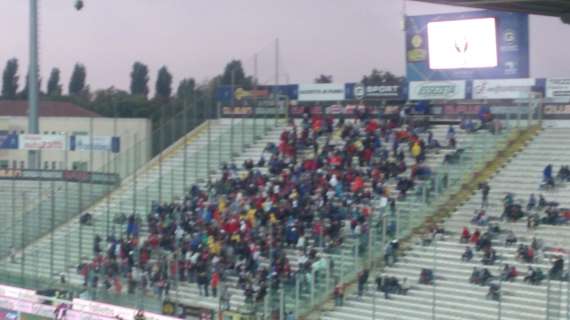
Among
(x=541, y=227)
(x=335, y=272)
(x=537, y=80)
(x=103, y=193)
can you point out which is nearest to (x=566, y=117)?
(x=537, y=80)

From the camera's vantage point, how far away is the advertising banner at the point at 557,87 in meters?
28.3

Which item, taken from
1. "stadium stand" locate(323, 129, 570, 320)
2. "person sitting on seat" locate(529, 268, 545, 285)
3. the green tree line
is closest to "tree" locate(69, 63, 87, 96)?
the green tree line

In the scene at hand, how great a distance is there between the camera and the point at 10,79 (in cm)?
8981

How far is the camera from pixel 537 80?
94.1 ft

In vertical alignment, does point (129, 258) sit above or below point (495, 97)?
below

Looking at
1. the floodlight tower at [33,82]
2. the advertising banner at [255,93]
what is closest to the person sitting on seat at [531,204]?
the advertising banner at [255,93]

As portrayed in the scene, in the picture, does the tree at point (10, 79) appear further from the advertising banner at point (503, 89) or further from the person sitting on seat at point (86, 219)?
the advertising banner at point (503, 89)

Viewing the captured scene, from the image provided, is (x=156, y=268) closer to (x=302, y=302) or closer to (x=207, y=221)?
(x=207, y=221)

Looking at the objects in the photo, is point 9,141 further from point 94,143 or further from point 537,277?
point 537,277

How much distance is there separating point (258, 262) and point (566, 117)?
8923 mm

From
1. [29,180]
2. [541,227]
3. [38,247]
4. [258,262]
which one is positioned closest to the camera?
[541,227]

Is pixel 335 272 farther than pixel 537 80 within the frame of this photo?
No

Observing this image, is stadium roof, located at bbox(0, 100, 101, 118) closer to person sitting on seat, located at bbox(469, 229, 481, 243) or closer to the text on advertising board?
the text on advertising board

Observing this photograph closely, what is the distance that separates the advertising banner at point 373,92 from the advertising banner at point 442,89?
5.08 ft
